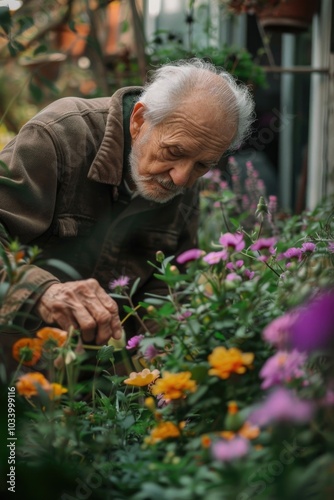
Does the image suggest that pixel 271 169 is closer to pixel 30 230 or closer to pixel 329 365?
pixel 30 230

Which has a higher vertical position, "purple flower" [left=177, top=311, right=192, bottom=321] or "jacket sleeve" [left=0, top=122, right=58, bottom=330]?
"purple flower" [left=177, top=311, right=192, bottom=321]

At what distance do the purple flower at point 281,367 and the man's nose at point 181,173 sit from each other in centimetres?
130

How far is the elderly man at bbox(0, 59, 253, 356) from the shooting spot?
8.23 feet

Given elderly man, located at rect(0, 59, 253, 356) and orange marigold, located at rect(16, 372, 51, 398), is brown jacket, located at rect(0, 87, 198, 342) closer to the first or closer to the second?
elderly man, located at rect(0, 59, 253, 356)

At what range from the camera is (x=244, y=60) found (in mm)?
4629

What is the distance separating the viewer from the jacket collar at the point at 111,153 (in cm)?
271

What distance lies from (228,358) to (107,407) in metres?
0.55

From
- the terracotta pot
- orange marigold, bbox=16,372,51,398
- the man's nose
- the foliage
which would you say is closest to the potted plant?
the terracotta pot

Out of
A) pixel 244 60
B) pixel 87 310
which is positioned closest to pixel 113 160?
pixel 87 310

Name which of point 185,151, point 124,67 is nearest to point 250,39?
point 124,67

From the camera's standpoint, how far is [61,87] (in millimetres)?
8102

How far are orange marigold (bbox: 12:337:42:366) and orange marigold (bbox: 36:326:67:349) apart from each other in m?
0.01

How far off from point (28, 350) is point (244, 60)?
3320mm

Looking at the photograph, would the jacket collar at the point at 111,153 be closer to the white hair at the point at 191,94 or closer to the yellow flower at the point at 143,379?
the white hair at the point at 191,94
